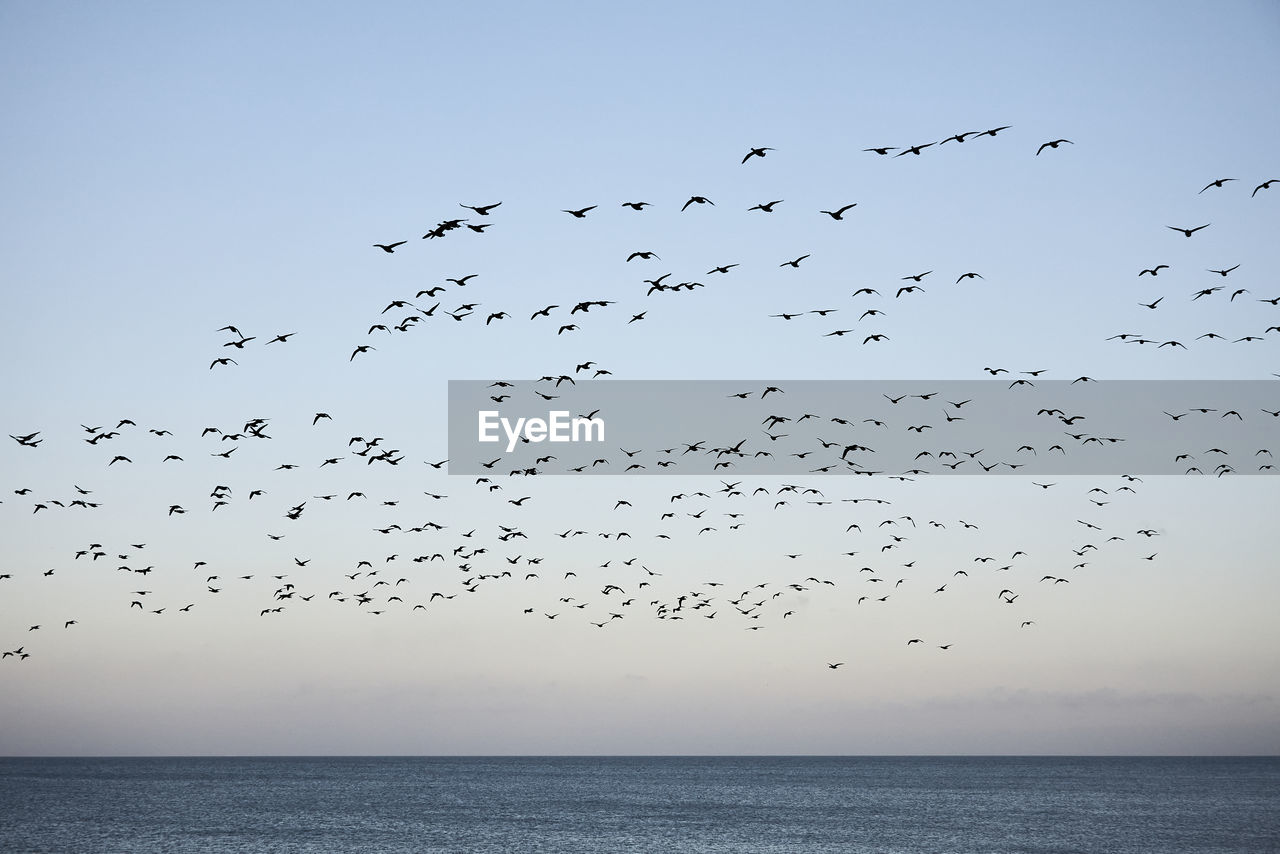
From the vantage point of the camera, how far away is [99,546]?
67.1 metres

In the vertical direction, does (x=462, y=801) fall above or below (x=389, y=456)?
below

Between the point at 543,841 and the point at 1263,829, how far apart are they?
79245 mm

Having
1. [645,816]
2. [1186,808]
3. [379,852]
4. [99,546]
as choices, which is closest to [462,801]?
[645,816]

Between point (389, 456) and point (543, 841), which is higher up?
point (389, 456)

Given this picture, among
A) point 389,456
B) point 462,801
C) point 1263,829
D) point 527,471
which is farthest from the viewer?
point 462,801

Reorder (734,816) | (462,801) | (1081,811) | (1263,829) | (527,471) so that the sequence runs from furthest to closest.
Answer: (462,801) < (1081,811) < (734,816) < (1263,829) < (527,471)

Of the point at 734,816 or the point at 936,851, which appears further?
the point at 734,816

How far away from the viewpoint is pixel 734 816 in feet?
459

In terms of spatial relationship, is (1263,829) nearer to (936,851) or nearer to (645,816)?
(936,851)

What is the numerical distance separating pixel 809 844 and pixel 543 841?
25.6 m

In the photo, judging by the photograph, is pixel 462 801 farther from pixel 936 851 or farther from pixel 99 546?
pixel 99 546

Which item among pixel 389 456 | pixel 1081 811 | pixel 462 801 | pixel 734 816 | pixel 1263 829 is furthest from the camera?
pixel 462 801

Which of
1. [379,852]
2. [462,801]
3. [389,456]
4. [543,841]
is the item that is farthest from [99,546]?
[462,801]

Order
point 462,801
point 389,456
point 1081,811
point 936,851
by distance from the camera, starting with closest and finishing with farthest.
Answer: point 389,456 → point 936,851 → point 1081,811 → point 462,801
